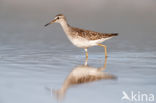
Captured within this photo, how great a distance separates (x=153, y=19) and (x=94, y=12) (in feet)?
7.89

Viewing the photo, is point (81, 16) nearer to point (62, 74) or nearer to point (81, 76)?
point (62, 74)

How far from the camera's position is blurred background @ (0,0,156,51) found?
594 inches

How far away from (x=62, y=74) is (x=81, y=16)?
8380 mm

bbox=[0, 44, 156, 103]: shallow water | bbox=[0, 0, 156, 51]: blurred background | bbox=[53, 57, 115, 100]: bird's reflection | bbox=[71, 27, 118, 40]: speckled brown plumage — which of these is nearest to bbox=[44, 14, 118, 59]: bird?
bbox=[71, 27, 118, 40]: speckled brown plumage

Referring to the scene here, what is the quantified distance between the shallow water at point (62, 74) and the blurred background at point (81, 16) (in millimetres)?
3123

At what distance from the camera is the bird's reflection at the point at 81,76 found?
7.03 meters

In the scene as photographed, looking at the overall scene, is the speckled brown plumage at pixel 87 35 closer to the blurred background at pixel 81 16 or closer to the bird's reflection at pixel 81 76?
the bird's reflection at pixel 81 76

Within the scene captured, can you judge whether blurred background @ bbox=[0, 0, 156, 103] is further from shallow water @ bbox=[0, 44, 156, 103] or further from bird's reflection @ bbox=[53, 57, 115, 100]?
bird's reflection @ bbox=[53, 57, 115, 100]

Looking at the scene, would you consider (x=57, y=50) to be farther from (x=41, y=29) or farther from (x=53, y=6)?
(x=53, y=6)

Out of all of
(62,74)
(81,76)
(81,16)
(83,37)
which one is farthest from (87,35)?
(81,16)

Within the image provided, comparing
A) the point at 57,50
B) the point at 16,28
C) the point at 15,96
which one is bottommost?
the point at 15,96

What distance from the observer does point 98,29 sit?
49.6 feet

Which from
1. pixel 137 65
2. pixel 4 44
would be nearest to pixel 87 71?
pixel 137 65

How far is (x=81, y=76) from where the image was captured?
820cm
